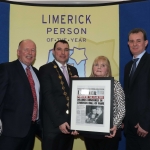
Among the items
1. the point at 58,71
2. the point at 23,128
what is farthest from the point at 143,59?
the point at 23,128

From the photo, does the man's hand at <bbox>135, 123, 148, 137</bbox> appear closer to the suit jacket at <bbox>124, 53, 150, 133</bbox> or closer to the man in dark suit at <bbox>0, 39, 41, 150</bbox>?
the suit jacket at <bbox>124, 53, 150, 133</bbox>

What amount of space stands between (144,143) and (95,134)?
1.85 feet

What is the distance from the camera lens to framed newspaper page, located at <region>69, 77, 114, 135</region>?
98.1 inches

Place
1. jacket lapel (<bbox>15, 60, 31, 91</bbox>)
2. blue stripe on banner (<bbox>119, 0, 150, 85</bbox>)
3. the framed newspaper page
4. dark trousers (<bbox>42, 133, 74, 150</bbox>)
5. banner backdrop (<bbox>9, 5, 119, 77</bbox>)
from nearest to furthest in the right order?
the framed newspaper page
jacket lapel (<bbox>15, 60, 31, 91</bbox>)
dark trousers (<bbox>42, 133, 74, 150</bbox>)
blue stripe on banner (<bbox>119, 0, 150, 85</bbox>)
banner backdrop (<bbox>9, 5, 119, 77</bbox>)

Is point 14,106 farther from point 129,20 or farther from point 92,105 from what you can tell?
point 129,20

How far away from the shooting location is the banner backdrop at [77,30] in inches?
140

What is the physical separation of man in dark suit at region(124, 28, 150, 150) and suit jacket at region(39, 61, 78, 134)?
682 millimetres

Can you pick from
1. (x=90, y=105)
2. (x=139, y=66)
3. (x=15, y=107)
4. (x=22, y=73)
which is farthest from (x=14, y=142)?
(x=139, y=66)

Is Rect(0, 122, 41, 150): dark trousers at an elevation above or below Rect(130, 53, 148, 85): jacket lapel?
below

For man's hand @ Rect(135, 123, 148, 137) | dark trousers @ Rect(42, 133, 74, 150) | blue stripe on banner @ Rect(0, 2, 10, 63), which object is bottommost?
dark trousers @ Rect(42, 133, 74, 150)

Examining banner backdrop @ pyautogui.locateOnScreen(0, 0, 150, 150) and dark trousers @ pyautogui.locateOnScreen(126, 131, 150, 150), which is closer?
dark trousers @ pyautogui.locateOnScreen(126, 131, 150, 150)

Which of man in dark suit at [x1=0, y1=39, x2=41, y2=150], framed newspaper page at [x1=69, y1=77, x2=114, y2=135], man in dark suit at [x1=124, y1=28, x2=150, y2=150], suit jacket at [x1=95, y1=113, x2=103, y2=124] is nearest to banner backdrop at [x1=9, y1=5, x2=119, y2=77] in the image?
man in dark suit at [x1=124, y1=28, x2=150, y2=150]

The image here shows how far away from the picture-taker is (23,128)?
267 centimetres

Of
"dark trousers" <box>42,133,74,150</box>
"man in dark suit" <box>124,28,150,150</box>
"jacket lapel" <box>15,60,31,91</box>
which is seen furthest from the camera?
"dark trousers" <box>42,133,74,150</box>
